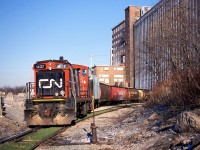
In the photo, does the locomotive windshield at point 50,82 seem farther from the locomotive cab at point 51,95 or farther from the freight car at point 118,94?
the freight car at point 118,94

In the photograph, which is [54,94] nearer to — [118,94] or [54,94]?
[54,94]

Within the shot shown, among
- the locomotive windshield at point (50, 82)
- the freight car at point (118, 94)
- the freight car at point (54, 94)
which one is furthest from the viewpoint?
the freight car at point (118, 94)

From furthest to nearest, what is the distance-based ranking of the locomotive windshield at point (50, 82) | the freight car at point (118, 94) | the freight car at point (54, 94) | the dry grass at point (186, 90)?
the freight car at point (118, 94), the locomotive windshield at point (50, 82), the freight car at point (54, 94), the dry grass at point (186, 90)

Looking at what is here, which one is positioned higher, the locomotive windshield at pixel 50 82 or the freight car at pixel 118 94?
the locomotive windshield at pixel 50 82

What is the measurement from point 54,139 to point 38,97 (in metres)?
5.02

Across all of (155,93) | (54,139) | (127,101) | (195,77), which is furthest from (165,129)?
(127,101)

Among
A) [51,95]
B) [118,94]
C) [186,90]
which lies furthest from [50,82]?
[118,94]

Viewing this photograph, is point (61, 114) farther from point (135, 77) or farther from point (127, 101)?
point (135, 77)

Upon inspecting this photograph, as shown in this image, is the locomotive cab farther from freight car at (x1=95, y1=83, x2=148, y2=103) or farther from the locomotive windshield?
freight car at (x1=95, y1=83, x2=148, y2=103)

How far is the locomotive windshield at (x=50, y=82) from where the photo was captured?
1756cm

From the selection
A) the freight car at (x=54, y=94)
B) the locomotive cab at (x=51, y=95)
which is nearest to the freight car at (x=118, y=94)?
the freight car at (x=54, y=94)

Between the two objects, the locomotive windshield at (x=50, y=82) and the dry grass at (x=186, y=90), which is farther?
the locomotive windshield at (x=50, y=82)

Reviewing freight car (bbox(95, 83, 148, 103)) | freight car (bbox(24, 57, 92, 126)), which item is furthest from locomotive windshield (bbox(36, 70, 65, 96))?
freight car (bbox(95, 83, 148, 103))

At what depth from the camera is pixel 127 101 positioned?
49156mm
